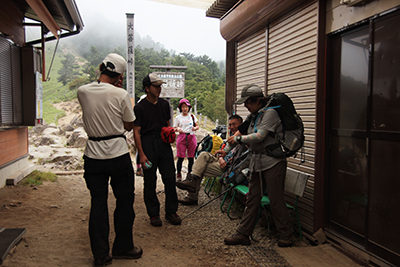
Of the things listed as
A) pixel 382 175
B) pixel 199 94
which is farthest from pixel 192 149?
pixel 199 94

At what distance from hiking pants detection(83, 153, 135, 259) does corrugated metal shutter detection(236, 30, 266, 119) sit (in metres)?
3.20

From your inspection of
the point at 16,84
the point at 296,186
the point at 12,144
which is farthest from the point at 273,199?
the point at 16,84

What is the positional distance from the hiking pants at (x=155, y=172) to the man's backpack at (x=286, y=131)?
151cm

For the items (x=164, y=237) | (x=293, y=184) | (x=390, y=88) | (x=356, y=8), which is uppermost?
(x=356, y=8)

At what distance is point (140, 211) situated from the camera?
4871 millimetres

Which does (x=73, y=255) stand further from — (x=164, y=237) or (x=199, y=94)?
(x=199, y=94)

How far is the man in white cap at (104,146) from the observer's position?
2.78 m

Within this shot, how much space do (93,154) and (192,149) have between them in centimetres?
403

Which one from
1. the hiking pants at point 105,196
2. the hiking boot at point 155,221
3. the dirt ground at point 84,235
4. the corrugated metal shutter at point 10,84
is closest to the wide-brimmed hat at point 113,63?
the hiking pants at point 105,196

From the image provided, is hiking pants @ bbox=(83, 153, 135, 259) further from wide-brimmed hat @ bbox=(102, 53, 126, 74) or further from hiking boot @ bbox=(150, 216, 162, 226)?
hiking boot @ bbox=(150, 216, 162, 226)

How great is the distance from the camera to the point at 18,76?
267 inches

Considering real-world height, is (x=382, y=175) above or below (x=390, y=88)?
below

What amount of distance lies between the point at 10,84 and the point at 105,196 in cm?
503

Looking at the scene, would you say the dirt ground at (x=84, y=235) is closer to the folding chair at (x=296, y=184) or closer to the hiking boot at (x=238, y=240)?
the hiking boot at (x=238, y=240)
